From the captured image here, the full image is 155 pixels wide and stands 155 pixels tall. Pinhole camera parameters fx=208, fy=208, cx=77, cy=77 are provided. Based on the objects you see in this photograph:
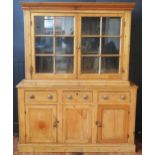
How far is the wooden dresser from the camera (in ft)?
7.79

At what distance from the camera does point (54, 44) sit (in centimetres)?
242

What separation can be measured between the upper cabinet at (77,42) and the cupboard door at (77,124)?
374mm

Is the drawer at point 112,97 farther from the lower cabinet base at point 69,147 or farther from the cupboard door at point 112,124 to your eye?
the lower cabinet base at point 69,147

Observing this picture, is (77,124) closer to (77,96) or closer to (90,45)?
(77,96)

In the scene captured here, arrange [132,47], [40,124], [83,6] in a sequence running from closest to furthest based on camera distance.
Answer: [83,6]
[40,124]
[132,47]

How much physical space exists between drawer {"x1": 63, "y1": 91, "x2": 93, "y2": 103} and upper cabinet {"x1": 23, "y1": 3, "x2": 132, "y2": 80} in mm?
193

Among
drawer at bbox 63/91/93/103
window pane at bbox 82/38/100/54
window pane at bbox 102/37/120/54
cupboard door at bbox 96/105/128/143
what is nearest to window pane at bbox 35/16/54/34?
window pane at bbox 82/38/100/54

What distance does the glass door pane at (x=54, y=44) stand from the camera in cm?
239

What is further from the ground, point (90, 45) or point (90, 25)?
point (90, 25)

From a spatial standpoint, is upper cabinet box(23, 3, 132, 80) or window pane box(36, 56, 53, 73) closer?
upper cabinet box(23, 3, 132, 80)

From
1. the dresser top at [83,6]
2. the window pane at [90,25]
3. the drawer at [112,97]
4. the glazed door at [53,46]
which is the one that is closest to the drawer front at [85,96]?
the drawer at [112,97]

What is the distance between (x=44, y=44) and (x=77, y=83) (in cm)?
60

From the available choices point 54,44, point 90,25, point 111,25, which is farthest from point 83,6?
point 54,44

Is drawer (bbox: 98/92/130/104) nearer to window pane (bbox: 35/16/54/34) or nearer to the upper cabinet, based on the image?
the upper cabinet
